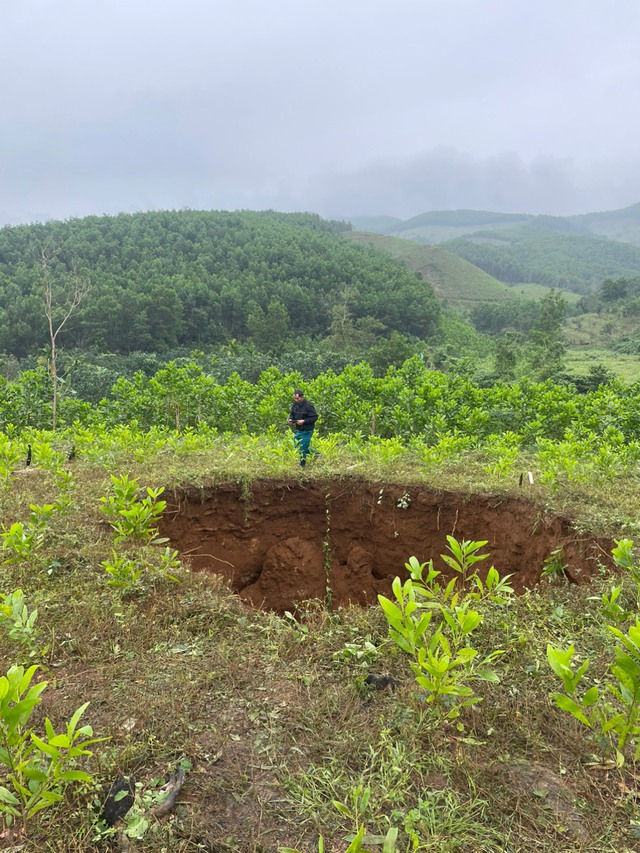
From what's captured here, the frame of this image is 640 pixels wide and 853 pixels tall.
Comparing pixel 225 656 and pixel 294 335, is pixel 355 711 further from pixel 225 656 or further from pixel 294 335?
pixel 294 335

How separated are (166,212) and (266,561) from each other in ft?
304

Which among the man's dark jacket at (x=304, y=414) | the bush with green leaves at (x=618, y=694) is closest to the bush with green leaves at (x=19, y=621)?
the bush with green leaves at (x=618, y=694)

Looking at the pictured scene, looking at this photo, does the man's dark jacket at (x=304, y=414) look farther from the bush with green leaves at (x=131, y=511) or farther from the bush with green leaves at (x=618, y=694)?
the bush with green leaves at (x=618, y=694)

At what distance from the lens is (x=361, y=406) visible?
1414 centimetres

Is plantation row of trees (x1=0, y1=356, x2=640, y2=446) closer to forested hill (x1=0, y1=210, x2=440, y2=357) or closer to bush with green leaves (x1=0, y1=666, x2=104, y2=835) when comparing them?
bush with green leaves (x1=0, y1=666, x2=104, y2=835)

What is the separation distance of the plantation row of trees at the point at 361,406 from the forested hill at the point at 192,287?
81.5ft

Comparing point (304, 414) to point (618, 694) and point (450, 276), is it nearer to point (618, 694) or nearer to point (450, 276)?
point (618, 694)

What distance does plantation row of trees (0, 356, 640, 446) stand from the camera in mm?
12523

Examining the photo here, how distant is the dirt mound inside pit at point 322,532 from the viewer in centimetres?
602

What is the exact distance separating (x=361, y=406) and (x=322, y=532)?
7850 mm

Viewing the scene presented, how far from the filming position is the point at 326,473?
21.8ft

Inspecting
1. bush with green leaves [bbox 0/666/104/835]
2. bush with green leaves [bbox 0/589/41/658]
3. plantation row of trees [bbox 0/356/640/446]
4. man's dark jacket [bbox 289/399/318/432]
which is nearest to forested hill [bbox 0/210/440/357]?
plantation row of trees [bbox 0/356/640/446]

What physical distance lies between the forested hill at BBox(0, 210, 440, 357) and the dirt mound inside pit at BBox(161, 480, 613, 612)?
3571 cm

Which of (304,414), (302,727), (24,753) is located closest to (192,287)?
(304,414)
